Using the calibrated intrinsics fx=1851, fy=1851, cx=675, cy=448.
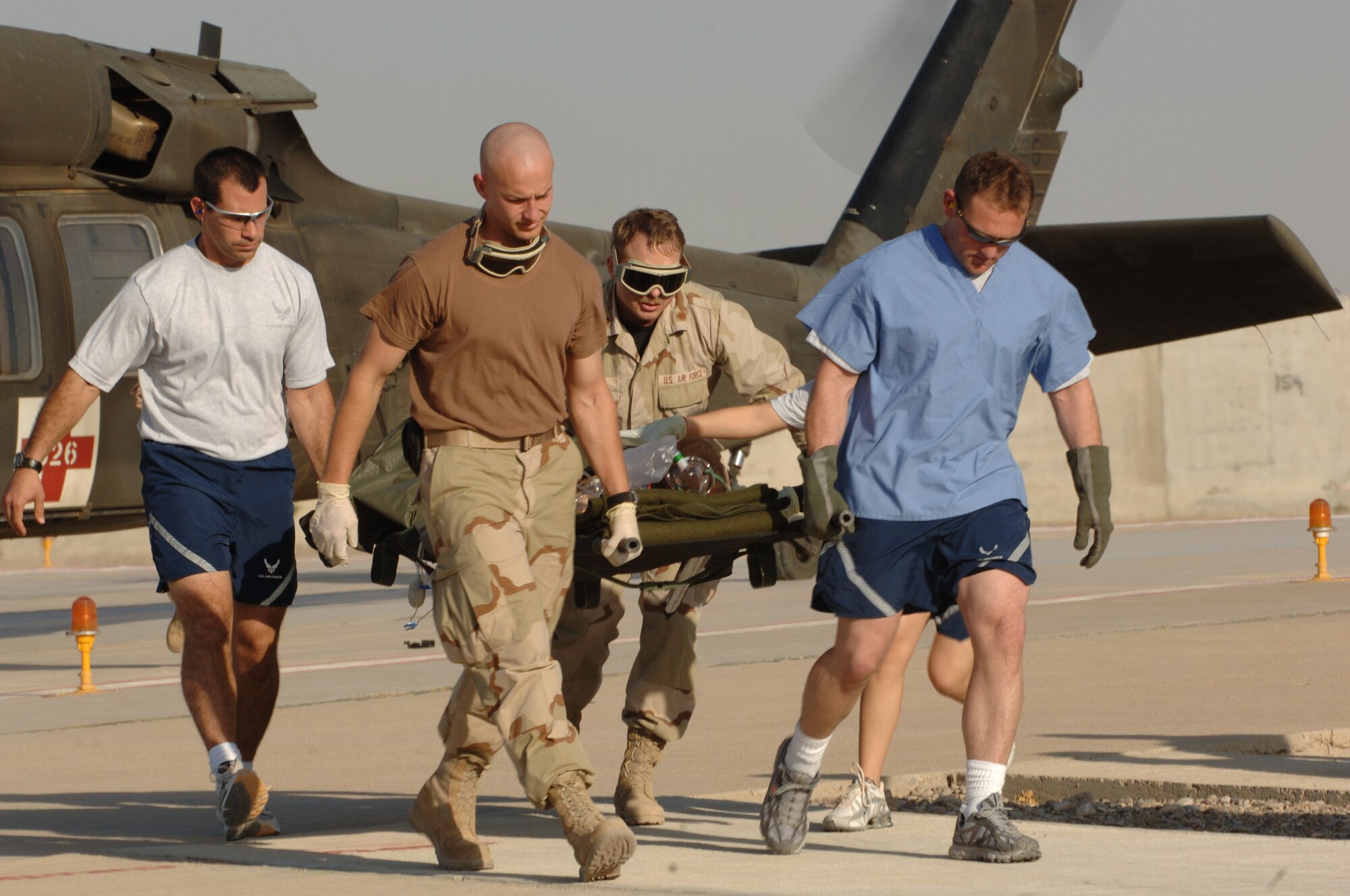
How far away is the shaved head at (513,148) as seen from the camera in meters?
5.07

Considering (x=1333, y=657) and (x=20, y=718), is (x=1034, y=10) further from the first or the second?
(x=20, y=718)

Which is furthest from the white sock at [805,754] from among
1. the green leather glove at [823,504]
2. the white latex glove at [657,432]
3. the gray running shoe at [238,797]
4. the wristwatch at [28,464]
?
the wristwatch at [28,464]

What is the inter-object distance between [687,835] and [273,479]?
1.91 m

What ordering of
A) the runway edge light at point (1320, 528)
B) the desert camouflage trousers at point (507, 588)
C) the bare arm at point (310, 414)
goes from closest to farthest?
the desert camouflage trousers at point (507, 588) → the bare arm at point (310, 414) → the runway edge light at point (1320, 528)

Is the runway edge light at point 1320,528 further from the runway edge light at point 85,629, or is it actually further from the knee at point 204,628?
the knee at point 204,628

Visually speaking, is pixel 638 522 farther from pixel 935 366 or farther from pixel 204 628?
pixel 204 628

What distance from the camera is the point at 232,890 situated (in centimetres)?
500

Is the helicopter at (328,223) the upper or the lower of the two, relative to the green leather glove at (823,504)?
upper

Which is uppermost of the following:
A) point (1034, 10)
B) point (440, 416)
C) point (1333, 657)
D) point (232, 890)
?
point (1034, 10)

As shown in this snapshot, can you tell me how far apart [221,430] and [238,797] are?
1242 mm

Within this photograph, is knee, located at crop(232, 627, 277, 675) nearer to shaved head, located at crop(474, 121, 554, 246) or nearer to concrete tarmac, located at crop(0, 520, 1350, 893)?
concrete tarmac, located at crop(0, 520, 1350, 893)

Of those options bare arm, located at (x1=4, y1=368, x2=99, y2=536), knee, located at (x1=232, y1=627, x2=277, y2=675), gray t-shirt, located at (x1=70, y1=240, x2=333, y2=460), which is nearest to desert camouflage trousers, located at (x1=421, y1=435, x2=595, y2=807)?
gray t-shirt, located at (x1=70, y1=240, x2=333, y2=460)

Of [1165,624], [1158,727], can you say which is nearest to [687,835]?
[1158,727]

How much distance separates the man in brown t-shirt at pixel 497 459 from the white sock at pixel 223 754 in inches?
37.2
